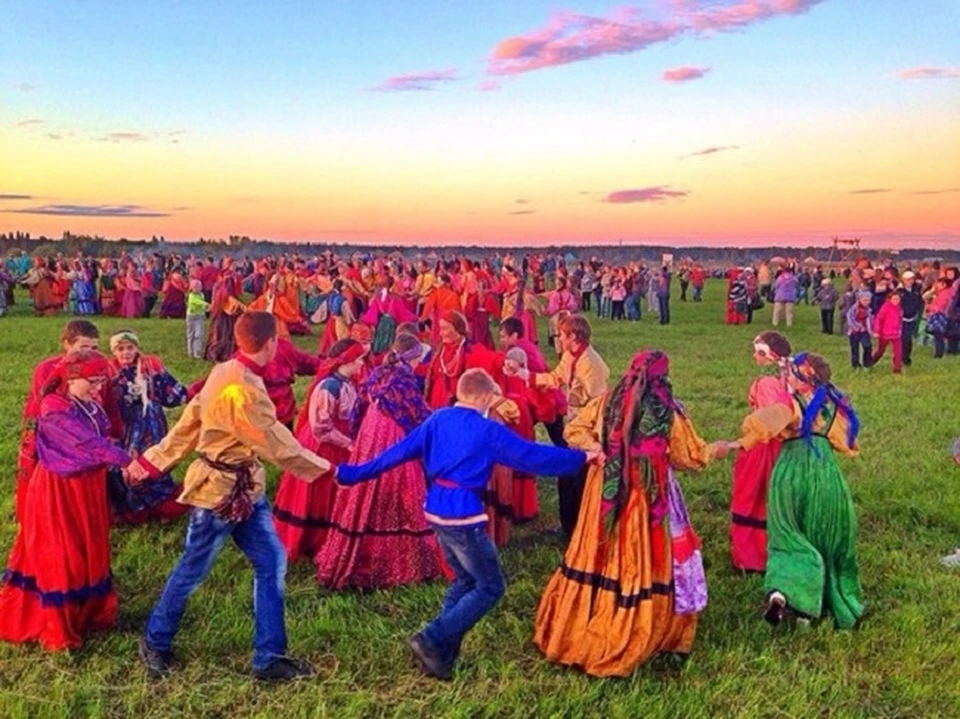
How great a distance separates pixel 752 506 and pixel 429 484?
2.74 meters

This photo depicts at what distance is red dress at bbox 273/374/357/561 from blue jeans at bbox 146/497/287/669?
149 cm

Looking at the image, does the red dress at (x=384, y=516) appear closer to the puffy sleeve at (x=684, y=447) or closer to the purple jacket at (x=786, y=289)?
the puffy sleeve at (x=684, y=447)

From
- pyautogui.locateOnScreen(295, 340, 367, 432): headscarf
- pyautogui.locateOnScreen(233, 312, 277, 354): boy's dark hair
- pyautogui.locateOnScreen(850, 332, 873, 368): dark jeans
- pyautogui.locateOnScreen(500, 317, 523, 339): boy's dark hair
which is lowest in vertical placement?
pyautogui.locateOnScreen(850, 332, 873, 368): dark jeans

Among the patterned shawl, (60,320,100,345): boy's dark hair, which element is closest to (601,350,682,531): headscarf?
the patterned shawl

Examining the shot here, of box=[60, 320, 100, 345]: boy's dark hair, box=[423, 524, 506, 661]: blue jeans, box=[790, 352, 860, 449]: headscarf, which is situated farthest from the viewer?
box=[60, 320, 100, 345]: boy's dark hair

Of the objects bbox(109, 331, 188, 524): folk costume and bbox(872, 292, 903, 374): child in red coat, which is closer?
bbox(109, 331, 188, 524): folk costume

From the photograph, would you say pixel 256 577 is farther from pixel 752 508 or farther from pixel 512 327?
pixel 512 327

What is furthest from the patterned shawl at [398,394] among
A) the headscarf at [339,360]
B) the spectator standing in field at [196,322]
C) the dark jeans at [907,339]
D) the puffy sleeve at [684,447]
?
the dark jeans at [907,339]

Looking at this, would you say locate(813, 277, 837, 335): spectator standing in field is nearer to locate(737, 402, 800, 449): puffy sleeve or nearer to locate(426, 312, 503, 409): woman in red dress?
locate(426, 312, 503, 409): woman in red dress

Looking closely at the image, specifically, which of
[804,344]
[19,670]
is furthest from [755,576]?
[804,344]

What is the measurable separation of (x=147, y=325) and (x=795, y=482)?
19910 millimetres

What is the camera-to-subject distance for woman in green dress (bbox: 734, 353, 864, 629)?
5.44m

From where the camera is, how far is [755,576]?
626 centimetres

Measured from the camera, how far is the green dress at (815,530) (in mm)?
5465
